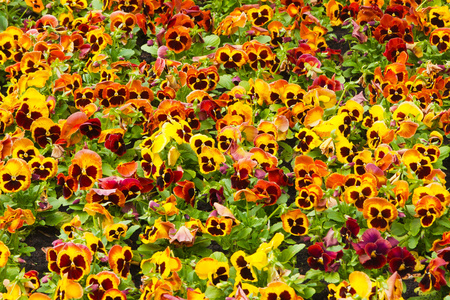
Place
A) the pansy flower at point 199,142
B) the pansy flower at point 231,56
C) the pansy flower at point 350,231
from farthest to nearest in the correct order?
the pansy flower at point 231,56
the pansy flower at point 199,142
the pansy flower at point 350,231

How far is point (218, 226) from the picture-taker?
3.26m

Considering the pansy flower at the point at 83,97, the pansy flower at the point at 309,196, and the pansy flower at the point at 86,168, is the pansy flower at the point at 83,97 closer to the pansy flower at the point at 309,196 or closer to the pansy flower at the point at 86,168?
the pansy flower at the point at 86,168

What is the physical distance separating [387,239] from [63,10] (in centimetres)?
356

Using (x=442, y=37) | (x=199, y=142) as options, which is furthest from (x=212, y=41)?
(x=442, y=37)

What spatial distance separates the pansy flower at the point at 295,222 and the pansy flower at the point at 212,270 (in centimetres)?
46

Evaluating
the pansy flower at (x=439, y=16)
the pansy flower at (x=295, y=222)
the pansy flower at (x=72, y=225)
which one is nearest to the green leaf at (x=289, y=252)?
the pansy flower at (x=295, y=222)

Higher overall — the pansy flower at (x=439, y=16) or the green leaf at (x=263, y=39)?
the pansy flower at (x=439, y=16)

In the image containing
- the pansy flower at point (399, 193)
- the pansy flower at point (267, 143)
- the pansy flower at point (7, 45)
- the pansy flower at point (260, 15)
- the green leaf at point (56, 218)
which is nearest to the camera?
the pansy flower at point (399, 193)

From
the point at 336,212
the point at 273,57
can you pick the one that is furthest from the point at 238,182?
the point at 273,57

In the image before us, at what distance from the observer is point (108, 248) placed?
3328 mm

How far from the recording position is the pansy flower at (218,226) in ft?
10.7

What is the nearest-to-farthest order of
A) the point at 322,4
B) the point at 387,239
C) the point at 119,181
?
1. the point at 387,239
2. the point at 119,181
3. the point at 322,4

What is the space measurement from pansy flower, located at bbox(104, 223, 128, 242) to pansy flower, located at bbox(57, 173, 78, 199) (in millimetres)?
348

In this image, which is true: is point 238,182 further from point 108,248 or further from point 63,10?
point 63,10
